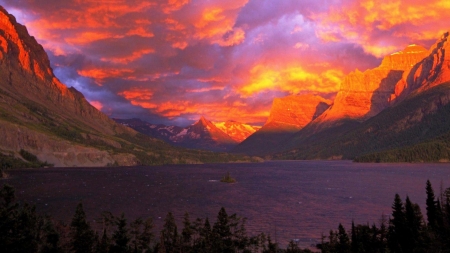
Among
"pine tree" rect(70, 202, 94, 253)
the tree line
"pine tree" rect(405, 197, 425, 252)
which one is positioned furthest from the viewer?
"pine tree" rect(405, 197, 425, 252)

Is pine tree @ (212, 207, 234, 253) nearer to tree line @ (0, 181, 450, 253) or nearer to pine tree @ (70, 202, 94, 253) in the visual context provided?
tree line @ (0, 181, 450, 253)

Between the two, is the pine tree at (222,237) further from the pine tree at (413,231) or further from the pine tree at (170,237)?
the pine tree at (413,231)

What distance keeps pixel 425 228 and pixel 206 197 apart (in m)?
100

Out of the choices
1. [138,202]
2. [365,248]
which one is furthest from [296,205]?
[365,248]

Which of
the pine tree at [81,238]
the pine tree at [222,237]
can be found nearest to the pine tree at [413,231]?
the pine tree at [222,237]

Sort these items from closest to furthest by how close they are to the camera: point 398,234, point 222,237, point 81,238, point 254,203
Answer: point 81,238
point 222,237
point 398,234
point 254,203

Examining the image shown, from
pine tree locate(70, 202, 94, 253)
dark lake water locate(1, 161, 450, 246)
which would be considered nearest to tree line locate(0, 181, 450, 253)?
pine tree locate(70, 202, 94, 253)

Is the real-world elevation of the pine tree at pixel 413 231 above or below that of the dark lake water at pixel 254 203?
above

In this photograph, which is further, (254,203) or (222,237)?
(254,203)

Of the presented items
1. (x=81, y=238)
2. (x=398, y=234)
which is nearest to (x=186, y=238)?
(x=81, y=238)

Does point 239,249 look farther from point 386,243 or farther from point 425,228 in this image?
point 425,228

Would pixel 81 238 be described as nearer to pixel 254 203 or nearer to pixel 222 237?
pixel 222 237

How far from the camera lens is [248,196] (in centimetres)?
17075

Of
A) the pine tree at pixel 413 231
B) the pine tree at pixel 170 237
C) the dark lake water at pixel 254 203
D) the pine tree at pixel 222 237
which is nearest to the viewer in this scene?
the pine tree at pixel 413 231
